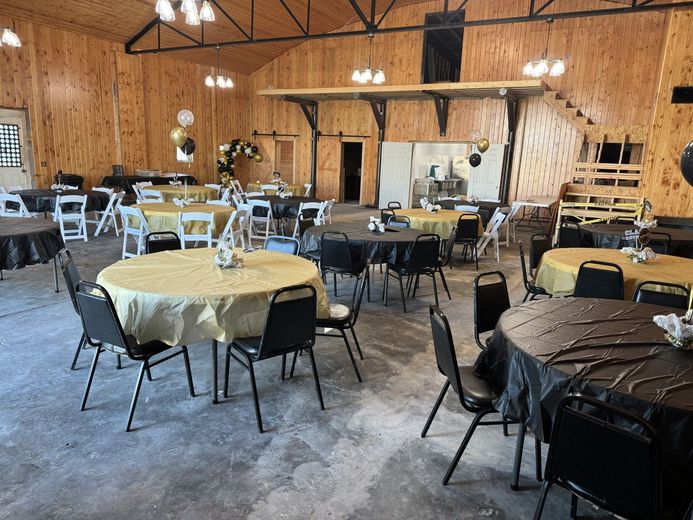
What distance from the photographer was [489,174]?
484 inches

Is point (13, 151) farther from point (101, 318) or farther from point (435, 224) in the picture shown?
point (101, 318)

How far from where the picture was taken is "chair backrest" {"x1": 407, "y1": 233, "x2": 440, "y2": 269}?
4.73 metres

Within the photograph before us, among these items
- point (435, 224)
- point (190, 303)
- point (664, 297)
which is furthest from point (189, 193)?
point (664, 297)

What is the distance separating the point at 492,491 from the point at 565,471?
69 centimetres

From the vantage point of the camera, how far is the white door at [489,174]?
12.1m

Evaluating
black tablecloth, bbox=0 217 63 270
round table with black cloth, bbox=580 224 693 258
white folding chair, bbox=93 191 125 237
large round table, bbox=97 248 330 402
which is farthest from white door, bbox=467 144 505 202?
large round table, bbox=97 248 330 402

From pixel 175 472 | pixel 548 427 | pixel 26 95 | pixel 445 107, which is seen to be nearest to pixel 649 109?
pixel 445 107

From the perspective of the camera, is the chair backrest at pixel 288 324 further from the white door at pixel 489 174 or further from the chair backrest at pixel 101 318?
the white door at pixel 489 174

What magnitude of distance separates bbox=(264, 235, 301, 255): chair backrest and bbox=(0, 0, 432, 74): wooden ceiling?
8355 mm

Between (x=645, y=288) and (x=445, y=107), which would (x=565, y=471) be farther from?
(x=445, y=107)

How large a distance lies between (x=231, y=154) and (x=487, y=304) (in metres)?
13.0

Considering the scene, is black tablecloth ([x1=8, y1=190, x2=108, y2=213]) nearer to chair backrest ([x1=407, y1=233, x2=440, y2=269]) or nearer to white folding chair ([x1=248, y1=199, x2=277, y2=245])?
white folding chair ([x1=248, y1=199, x2=277, y2=245])

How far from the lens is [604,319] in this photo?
257 centimetres

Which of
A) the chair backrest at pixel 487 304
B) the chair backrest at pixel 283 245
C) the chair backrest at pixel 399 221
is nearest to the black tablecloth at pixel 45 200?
the chair backrest at pixel 283 245
